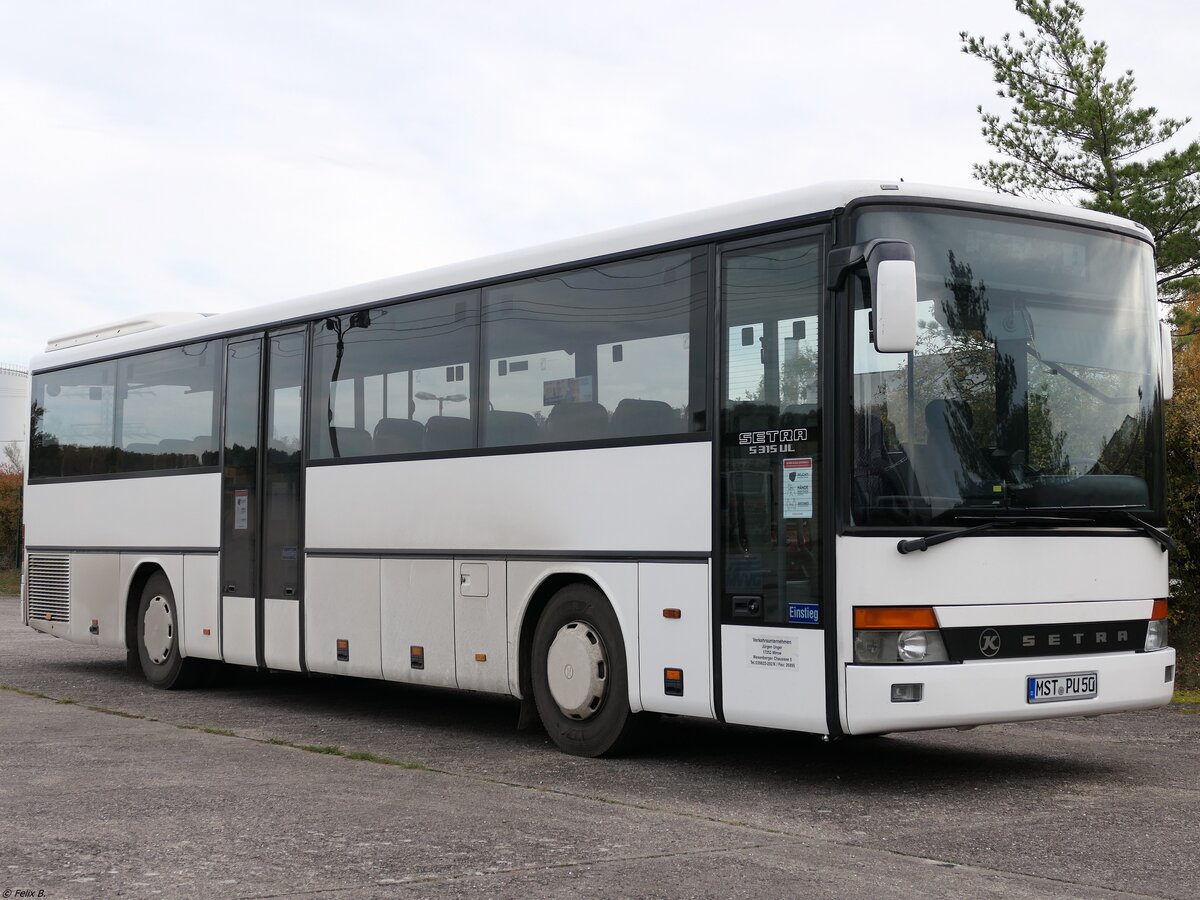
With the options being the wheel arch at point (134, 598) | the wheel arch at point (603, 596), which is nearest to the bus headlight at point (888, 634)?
the wheel arch at point (603, 596)

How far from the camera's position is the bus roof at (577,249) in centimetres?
856

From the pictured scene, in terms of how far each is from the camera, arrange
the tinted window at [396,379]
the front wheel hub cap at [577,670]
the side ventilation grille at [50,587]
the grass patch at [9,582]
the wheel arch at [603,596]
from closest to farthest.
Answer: the wheel arch at [603,596] < the front wheel hub cap at [577,670] < the tinted window at [396,379] < the side ventilation grille at [50,587] < the grass patch at [9,582]

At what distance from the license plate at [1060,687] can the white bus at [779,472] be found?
2 centimetres

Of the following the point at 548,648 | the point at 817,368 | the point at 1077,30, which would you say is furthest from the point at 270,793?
the point at 1077,30

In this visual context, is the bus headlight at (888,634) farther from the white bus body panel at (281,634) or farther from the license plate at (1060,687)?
the white bus body panel at (281,634)

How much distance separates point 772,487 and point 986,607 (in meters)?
1.34

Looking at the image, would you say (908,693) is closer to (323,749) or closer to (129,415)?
(323,749)

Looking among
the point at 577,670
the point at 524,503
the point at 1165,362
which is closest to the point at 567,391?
the point at 524,503

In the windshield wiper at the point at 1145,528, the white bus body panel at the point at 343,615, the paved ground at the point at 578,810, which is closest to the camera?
the paved ground at the point at 578,810

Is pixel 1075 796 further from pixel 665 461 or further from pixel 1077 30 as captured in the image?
pixel 1077 30

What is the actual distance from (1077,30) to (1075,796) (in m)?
21.9

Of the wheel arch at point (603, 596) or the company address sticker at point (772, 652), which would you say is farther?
the wheel arch at point (603, 596)

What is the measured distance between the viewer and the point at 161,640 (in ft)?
48.3

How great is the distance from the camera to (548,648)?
1016cm
